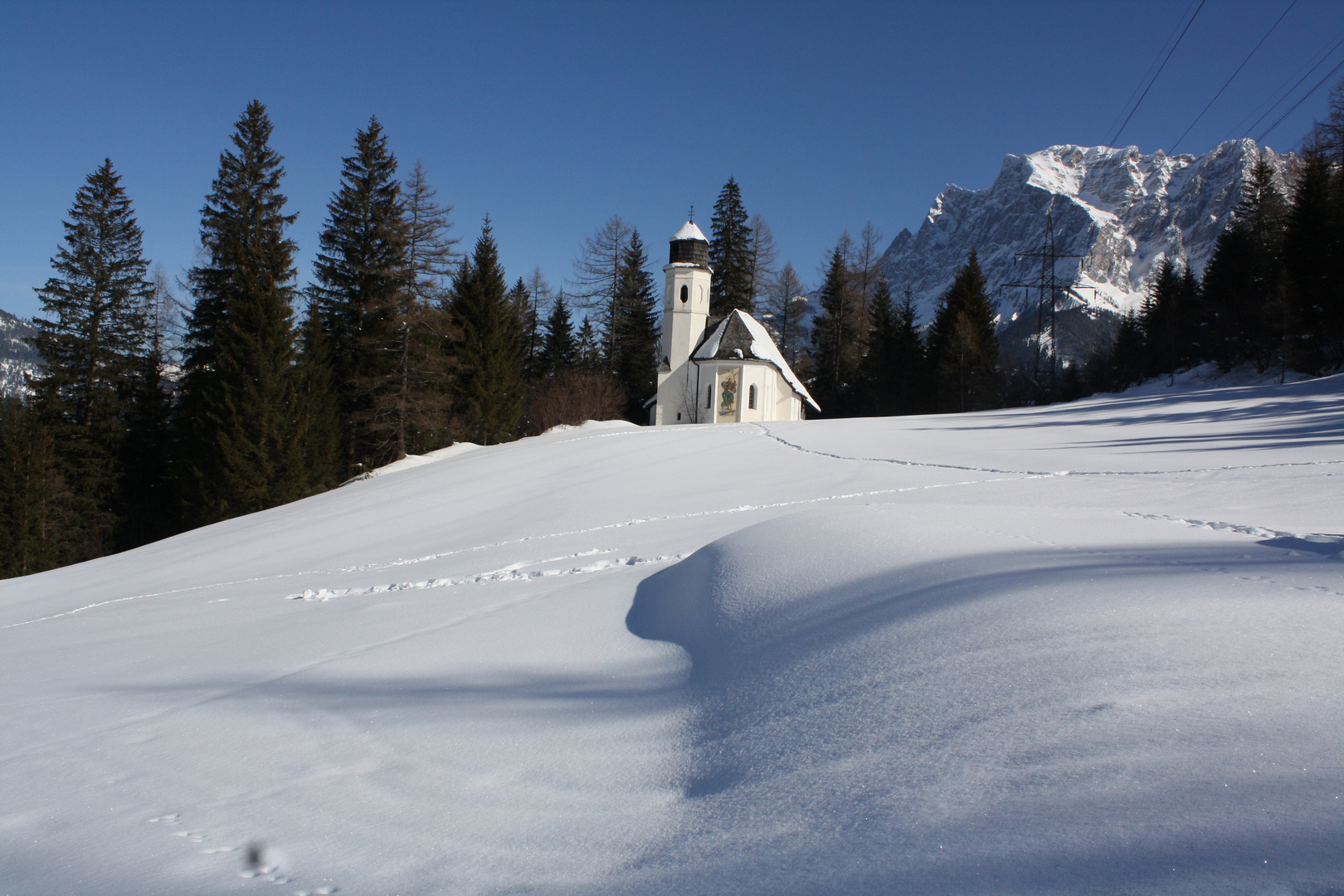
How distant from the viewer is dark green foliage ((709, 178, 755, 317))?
45656 mm

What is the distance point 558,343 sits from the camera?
45688 mm

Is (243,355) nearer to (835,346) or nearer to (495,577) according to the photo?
(495,577)

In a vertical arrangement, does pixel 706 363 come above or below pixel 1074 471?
above

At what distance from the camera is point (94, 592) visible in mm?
8719

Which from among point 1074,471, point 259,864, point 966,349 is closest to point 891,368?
point 966,349

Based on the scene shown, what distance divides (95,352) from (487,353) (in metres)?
14.2

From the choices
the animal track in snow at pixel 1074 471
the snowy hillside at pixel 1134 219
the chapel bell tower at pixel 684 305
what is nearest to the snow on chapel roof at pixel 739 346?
the chapel bell tower at pixel 684 305

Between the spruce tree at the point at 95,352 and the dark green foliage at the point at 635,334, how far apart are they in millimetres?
22358

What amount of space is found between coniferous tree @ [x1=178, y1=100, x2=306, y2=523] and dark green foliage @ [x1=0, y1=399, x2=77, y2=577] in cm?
367

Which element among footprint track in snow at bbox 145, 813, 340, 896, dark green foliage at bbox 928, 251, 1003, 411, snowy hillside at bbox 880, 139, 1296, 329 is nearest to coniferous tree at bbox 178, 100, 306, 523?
footprint track in snow at bbox 145, 813, 340, 896

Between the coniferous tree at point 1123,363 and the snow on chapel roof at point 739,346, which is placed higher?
the snow on chapel roof at point 739,346

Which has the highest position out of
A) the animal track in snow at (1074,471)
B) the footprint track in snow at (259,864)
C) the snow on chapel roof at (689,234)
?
the snow on chapel roof at (689,234)

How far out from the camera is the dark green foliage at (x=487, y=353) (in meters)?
32.5

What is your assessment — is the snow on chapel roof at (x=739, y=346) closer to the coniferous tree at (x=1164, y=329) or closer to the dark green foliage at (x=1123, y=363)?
the dark green foliage at (x=1123, y=363)
